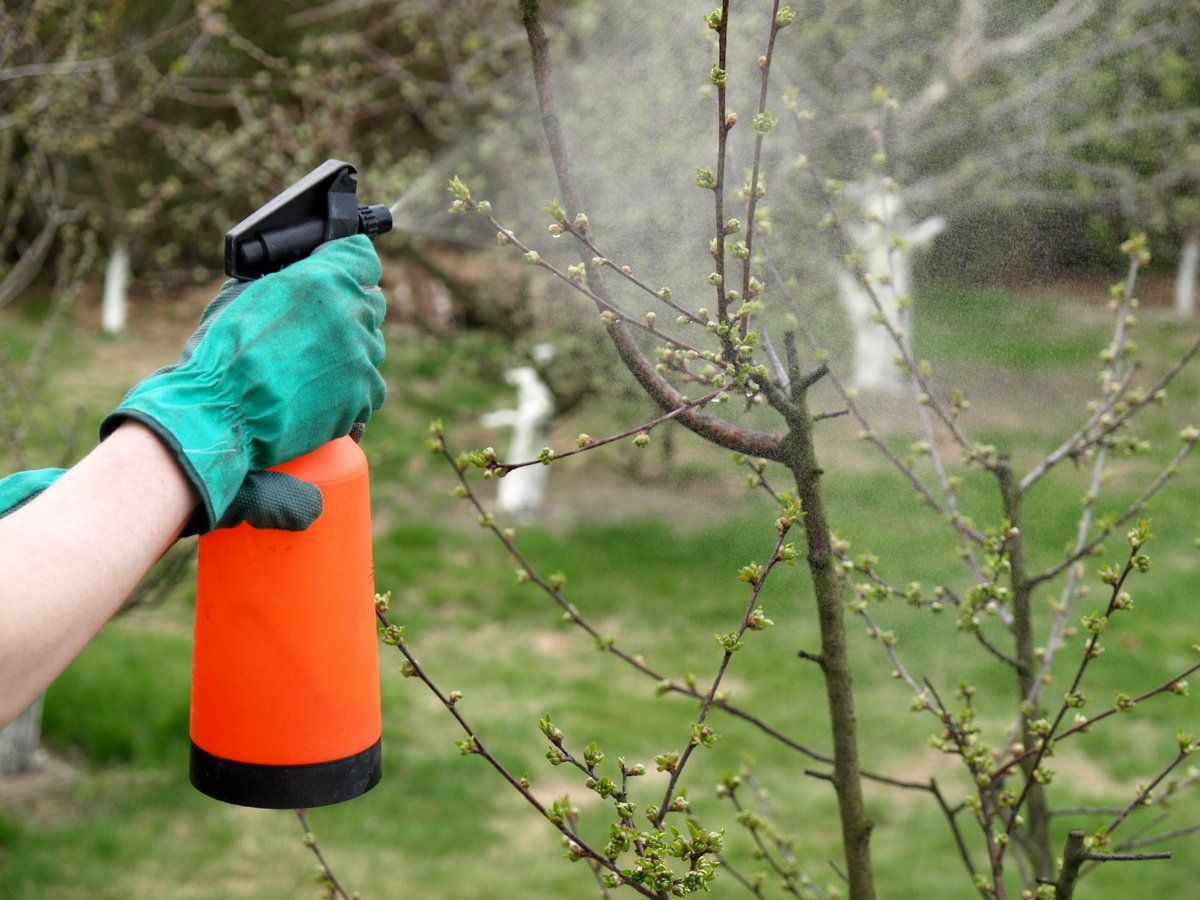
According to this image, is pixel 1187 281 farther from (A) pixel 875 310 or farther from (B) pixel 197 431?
(B) pixel 197 431

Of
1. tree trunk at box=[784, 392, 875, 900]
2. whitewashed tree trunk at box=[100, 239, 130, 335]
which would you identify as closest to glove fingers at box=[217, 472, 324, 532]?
tree trunk at box=[784, 392, 875, 900]

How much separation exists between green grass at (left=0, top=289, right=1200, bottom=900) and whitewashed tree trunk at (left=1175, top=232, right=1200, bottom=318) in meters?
3.55

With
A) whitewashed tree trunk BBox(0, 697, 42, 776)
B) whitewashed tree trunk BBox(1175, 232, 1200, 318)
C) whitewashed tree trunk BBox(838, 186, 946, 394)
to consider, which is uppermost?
whitewashed tree trunk BBox(1175, 232, 1200, 318)

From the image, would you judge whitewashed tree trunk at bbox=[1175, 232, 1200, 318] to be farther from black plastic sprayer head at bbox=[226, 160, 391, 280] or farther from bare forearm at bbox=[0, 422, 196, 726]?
bare forearm at bbox=[0, 422, 196, 726]

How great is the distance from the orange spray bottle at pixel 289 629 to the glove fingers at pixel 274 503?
0.04m

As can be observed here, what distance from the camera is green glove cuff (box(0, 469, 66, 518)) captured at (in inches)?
56.0

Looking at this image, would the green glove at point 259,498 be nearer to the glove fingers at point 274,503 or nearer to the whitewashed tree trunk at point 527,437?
the glove fingers at point 274,503

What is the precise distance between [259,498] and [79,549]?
0.97 feet

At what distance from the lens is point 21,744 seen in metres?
4.36

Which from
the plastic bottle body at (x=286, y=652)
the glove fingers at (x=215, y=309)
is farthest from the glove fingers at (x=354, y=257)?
the plastic bottle body at (x=286, y=652)

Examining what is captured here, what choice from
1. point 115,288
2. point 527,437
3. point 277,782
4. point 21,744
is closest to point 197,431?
point 277,782

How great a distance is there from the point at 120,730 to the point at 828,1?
12.5ft

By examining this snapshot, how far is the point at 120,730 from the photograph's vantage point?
4512mm

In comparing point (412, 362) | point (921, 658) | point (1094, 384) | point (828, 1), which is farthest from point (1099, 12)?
point (412, 362)
